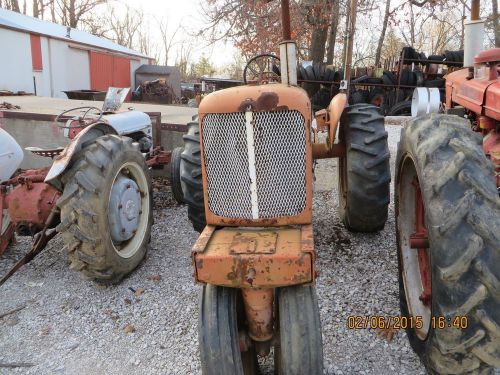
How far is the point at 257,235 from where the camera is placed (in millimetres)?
2320

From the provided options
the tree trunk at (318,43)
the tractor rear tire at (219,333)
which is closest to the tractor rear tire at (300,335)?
the tractor rear tire at (219,333)

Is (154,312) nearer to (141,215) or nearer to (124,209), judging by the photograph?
(124,209)

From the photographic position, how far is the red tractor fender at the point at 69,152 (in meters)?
3.45

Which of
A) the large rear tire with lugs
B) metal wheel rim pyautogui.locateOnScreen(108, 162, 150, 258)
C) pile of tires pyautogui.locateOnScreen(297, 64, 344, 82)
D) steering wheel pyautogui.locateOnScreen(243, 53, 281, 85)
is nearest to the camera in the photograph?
the large rear tire with lugs

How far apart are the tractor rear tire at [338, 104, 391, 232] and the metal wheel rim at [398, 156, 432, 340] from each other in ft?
1.97

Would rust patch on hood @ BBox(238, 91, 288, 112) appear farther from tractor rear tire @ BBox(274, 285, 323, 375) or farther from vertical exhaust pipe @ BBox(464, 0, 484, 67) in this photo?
vertical exhaust pipe @ BBox(464, 0, 484, 67)

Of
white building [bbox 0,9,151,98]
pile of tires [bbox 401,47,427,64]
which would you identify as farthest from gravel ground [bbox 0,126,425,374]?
white building [bbox 0,9,151,98]

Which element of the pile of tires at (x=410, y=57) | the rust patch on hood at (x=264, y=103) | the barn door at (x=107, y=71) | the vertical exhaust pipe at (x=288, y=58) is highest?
the barn door at (x=107, y=71)

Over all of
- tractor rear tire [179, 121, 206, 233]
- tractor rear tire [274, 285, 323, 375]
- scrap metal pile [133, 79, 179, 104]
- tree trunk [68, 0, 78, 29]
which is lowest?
tractor rear tire [274, 285, 323, 375]

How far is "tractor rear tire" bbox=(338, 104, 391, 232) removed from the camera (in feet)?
11.4

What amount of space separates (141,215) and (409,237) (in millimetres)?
2377

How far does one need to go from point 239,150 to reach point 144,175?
2156 mm

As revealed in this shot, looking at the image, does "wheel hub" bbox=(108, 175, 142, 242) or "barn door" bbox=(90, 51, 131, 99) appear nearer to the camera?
"wheel hub" bbox=(108, 175, 142, 242)

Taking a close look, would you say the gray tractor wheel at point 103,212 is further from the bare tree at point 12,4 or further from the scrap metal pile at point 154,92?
the bare tree at point 12,4
